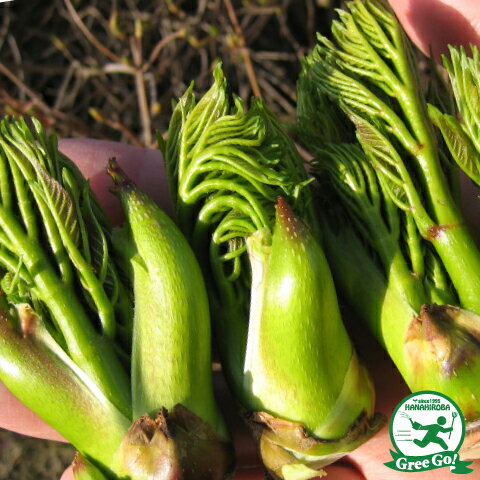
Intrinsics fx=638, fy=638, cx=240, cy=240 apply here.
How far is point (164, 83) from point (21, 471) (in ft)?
9.24

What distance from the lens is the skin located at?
252cm

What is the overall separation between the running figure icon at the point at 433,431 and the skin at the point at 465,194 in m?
0.34

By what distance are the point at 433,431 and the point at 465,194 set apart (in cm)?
112

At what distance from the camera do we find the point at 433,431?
6.67ft

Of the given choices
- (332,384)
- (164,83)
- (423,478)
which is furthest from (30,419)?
(164,83)

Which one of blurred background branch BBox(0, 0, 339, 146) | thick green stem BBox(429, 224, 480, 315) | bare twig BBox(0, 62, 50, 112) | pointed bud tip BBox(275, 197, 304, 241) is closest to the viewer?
pointed bud tip BBox(275, 197, 304, 241)

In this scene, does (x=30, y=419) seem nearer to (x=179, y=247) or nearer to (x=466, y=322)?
(x=179, y=247)

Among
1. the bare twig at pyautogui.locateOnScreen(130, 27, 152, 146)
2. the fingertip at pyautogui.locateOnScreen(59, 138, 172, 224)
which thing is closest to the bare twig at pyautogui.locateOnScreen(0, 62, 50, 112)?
the bare twig at pyautogui.locateOnScreen(130, 27, 152, 146)

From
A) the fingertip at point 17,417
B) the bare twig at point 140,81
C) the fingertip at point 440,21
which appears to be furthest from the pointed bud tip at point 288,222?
the bare twig at point 140,81

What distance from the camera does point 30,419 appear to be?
260cm

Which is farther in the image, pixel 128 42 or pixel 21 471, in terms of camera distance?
pixel 128 42

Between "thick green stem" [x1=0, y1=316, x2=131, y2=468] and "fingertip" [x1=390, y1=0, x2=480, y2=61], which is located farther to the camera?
"fingertip" [x1=390, y1=0, x2=480, y2=61]

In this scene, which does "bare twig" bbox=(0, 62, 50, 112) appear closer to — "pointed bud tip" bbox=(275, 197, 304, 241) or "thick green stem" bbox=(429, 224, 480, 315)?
"pointed bud tip" bbox=(275, 197, 304, 241)

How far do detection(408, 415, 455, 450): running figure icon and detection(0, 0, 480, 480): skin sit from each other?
0.34 meters
